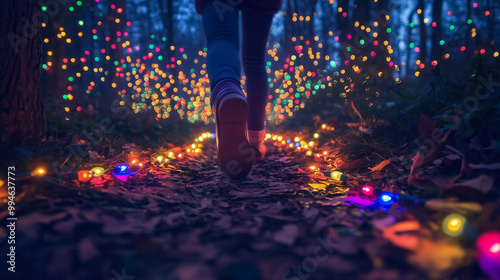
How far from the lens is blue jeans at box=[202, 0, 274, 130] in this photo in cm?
186

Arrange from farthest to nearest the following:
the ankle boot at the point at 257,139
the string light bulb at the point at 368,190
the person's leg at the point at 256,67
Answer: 1. the ankle boot at the point at 257,139
2. the person's leg at the point at 256,67
3. the string light bulb at the point at 368,190

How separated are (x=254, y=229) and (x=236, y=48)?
1471 mm

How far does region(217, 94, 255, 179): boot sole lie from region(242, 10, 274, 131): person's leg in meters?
0.67

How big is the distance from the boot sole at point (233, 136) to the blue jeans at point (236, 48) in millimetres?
295

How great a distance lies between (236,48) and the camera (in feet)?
6.63

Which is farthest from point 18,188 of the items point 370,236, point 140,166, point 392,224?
point 392,224

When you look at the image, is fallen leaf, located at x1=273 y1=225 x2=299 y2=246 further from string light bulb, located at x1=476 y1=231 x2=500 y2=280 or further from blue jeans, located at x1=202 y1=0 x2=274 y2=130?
blue jeans, located at x1=202 y1=0 x2=274 y2=130

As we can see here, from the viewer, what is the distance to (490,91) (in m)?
1.65

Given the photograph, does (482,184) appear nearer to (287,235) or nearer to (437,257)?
(437,257)

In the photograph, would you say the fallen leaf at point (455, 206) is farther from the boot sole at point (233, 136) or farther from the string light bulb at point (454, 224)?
the boot sole at point (233, 136)

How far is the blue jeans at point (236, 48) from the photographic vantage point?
6.09ft

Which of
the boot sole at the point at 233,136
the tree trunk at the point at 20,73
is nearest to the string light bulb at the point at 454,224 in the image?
the boot sole at the point at 233,136

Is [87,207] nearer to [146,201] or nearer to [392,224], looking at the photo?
[146,201]

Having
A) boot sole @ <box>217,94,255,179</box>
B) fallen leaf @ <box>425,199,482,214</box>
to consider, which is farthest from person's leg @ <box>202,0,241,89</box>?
fallen leaf @ <box>425,199,482,214</box>
